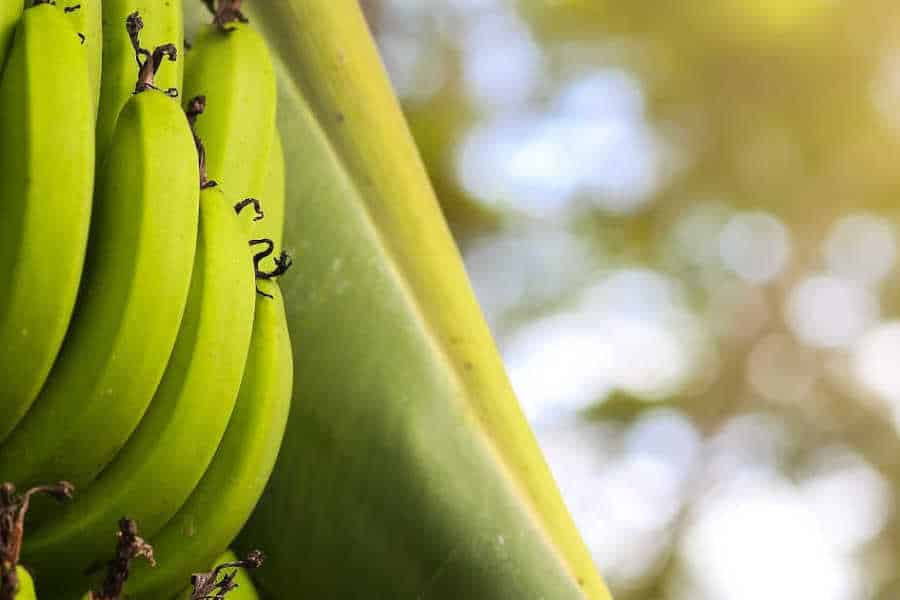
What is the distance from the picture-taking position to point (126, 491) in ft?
1.88

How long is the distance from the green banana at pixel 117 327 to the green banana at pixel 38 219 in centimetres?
2

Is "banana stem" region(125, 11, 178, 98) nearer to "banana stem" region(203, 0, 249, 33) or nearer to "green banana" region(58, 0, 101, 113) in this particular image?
"green banana" region(58, 0, 101, 113)

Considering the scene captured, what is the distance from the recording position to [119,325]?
550 millimetres

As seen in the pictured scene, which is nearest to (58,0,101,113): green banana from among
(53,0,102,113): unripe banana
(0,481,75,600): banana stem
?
(53,0,102,113): unripe banana

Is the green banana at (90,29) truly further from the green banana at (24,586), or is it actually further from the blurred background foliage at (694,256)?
the blurred background foliage at (694,256)

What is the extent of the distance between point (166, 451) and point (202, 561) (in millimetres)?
82

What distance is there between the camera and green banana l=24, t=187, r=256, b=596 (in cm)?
57

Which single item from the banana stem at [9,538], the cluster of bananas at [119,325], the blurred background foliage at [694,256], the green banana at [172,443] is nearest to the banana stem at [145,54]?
the cluster of bananas at [119,325]

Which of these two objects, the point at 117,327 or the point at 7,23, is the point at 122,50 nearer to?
the point at 7,23

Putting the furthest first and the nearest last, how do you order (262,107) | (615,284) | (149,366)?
1. (615,284)
2. (262,107)
3. (149,366)

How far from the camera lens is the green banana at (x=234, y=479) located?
615 mm

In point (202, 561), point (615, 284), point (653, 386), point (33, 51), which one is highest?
point (615, 284)

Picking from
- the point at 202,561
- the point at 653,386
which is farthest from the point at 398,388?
the point at 653,386

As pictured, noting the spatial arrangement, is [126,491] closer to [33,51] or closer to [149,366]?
[149,366]
